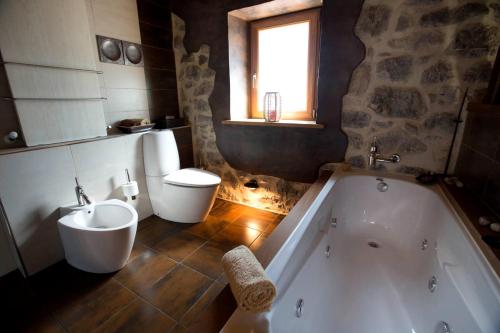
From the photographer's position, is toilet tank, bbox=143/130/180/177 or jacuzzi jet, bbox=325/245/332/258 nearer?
jacuzzi jet, bbox=325/245/332/258

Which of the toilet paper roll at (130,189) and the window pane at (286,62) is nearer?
the toilet paper roll at (130,189)

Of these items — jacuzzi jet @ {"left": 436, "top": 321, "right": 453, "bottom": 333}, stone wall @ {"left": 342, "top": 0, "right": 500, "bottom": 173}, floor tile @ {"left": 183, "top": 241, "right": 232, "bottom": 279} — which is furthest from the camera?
floor tile @ {"left": 183, "top": 241, "right": 232, "bottom": 279}

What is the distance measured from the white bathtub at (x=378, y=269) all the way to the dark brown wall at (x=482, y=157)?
0.18 meters

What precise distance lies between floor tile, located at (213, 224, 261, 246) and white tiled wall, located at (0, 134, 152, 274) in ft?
3.26

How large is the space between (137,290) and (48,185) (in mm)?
948

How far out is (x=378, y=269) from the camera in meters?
1.51

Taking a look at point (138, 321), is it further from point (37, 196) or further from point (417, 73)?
point (417, 73)

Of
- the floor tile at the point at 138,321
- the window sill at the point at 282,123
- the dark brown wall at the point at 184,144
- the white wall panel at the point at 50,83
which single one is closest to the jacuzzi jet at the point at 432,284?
the window sill at the point at 282,123

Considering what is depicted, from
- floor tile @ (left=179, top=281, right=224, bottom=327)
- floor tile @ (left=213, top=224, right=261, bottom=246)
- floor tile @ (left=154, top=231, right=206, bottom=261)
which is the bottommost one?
floor tile @ (left=179, top=281, right=224, bottom=327)

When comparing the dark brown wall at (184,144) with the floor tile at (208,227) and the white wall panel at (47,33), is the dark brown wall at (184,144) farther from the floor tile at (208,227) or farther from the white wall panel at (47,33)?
the white wall panel at (47,33)

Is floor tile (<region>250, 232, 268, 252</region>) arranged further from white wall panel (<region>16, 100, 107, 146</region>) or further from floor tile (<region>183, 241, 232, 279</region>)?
white wall panel (<region>16, 100, 107, 146</region>)

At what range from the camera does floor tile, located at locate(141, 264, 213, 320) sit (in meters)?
1.38

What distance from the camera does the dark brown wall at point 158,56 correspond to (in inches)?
90.3

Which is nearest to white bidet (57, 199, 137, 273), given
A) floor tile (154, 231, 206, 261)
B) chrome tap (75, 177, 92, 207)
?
chrome tap (75, 177, 92, 207)
